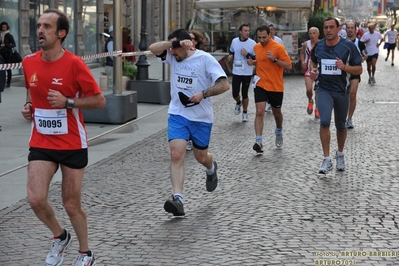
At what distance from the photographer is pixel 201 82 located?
7.82 m

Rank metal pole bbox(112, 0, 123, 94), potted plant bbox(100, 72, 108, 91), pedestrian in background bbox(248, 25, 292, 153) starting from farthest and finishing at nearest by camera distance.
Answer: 1. potted plant bbox(100, 72, 108, 91)
2. metal pole bbox(112, 0, 123, 94)
3. pedestrian in background bbox(248, 25, 292, 153)

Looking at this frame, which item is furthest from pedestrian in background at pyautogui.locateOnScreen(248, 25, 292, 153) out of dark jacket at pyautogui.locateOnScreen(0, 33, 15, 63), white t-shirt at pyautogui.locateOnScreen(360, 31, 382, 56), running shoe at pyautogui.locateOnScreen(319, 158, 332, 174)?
white t-shirt at pyautogui.locateOnScreen(360, 31, 382, 56)

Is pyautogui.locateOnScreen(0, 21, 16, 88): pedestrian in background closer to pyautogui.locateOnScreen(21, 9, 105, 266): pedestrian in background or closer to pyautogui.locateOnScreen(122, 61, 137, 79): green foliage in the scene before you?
A: pyautogui.locateOnScreen(122, 61, 137, 79): green foliage

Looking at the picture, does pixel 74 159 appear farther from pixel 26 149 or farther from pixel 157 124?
pixel 157 124

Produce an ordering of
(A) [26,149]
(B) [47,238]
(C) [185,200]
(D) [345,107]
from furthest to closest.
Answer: (A) [26,149] < (D) [345,107] < (C) [185,200] < (B) [47,238]

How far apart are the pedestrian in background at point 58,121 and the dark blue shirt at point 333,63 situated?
4646 millimetres

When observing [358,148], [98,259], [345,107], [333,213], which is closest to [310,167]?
[345,107]

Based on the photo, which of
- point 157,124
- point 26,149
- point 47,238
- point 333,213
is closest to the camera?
point 47,238

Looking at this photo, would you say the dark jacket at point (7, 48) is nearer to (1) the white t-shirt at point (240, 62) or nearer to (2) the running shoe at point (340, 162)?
(1) the white t-shirt at point (240, 62)

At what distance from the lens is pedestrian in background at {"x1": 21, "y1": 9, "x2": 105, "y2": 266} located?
5.45 m

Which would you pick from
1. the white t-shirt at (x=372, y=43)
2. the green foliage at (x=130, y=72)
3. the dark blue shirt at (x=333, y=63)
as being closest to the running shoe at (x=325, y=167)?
the dark blue shirt at (x=333, y=63)

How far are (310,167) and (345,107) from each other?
0.85 meters

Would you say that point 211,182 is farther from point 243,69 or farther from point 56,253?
point 243,69

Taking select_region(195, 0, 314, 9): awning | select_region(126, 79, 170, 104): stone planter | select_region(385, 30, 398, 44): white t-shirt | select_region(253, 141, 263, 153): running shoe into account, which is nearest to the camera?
select_region(253, 141, 263, 153): running shoe
